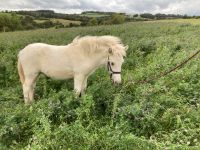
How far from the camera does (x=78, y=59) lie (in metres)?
9.45

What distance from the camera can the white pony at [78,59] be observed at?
921cm

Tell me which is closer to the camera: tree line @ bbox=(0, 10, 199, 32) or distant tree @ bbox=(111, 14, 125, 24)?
distant tree @ bbox=(111, 14, 125, 24)

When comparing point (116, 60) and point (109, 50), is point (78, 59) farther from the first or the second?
point (116, 60)

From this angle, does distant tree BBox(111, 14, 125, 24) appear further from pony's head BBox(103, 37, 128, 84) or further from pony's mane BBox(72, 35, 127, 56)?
pony's head BBox(103, 37, 128, 84)

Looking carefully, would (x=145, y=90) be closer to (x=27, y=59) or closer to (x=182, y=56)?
(x=27, y=59)

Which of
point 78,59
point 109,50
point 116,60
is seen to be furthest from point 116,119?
point 78,59

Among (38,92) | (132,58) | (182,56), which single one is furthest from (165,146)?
(132,58)

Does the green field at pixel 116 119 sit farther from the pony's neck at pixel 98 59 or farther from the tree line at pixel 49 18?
the tree line at pixel 49 18

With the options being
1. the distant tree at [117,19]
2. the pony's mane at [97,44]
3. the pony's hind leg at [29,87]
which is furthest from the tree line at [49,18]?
the pony's mane at [97,44]

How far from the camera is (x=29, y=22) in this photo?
232ft

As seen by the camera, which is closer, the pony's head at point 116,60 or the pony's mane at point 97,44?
the pony's head at point 116,60

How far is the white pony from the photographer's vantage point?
30.2 ft

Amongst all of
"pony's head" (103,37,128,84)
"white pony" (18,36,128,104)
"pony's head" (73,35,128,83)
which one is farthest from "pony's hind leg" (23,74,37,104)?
"pony's head" (103,37,128,84)

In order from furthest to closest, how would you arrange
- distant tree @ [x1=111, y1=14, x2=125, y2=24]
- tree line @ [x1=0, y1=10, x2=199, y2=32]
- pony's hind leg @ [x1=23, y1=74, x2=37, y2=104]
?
tree line @ [x1=0, y1=10, x2=199, y2=32] → distant tree @ [x1=111, y1=14, x2=125, y2=24] → pony's hind leg @ [x1=23, y1=74, x2=37, y2=104]
